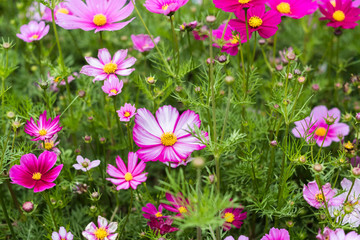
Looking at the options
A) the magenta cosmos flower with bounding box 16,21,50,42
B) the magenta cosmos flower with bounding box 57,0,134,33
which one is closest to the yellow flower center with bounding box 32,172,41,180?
the magenta cosmos flower with bounding box 57,0,134,33

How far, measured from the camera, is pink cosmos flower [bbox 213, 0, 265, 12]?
96 centimetres

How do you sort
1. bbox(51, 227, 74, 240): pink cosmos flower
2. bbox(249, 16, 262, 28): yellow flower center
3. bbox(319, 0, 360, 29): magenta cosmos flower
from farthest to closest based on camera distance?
bbox(319, 0, 360, 29): magenta cosmos flower
bbox(249, 16, 262, 28): yellow flower center
bbox(51, 227, 74, 240): pink cosmos flower

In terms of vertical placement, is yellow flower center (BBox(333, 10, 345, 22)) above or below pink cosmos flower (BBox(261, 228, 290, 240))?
above

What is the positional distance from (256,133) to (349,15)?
0.44m

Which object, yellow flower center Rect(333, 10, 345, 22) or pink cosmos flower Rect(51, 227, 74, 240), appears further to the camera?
yellow flower center Rect(333, 10, 345, 22)

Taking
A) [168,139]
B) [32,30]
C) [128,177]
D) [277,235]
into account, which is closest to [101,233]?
[128,177]

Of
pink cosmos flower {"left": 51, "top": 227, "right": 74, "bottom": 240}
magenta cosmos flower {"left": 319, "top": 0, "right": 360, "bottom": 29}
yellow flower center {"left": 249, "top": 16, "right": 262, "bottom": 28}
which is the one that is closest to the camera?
pink cosmos flower {"left": 51, "top": 227, "right": 74, "bottom": 240}

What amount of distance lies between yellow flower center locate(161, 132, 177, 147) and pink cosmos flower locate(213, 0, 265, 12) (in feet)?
1.04

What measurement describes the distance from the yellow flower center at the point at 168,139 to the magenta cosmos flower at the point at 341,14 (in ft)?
1.89

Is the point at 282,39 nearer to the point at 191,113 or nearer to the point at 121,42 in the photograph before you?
→ the point at 121,42

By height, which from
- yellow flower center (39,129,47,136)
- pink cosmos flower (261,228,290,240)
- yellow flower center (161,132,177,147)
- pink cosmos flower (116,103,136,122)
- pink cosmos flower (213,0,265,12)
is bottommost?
pink cosmos flower (261,228,290,240)

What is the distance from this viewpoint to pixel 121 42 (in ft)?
5.73

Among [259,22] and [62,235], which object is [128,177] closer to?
[62,235]

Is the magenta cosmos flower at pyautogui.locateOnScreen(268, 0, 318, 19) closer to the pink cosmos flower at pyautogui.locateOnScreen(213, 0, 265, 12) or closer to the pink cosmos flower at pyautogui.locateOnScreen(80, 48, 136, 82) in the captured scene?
the pink cosmos flower at pyautogui.locateOnScreen(213, 0, 265, 12)
